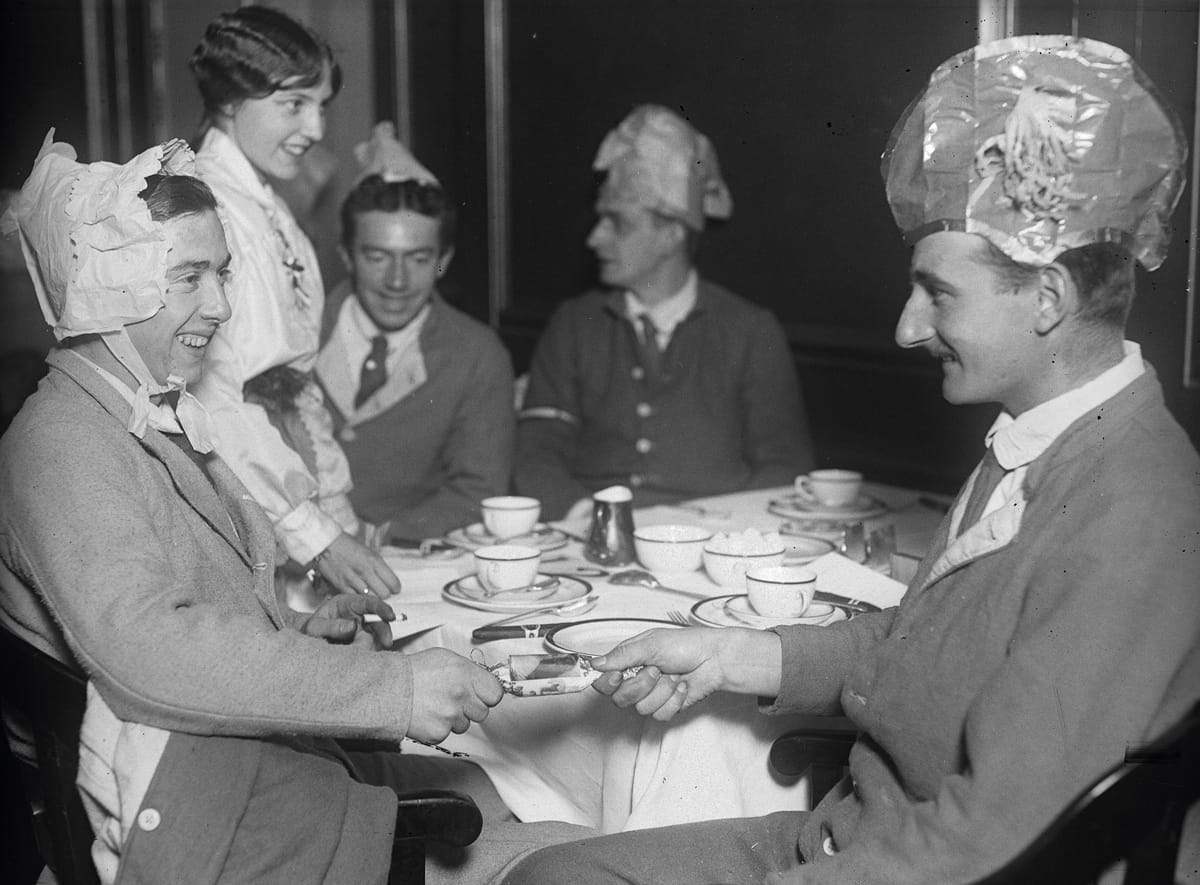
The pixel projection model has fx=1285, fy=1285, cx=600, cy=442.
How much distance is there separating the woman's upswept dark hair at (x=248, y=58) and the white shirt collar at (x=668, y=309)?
159 centimetres

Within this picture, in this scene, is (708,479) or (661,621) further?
(708,479)

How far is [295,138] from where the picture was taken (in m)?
2.74

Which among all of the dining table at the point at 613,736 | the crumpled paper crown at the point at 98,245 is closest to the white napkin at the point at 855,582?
the dining table at the point at 613,736

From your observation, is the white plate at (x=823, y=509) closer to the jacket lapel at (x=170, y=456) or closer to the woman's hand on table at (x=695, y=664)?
the woman's hand on table at (x=695, y=664)

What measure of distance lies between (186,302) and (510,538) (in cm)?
99

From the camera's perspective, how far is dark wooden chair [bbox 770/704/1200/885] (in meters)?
1.23

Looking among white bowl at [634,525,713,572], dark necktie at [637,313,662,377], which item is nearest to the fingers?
white bowl at [634,525,713,572]

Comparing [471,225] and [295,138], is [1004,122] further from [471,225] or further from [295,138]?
[471,225]

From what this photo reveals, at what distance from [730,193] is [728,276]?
28 centimetres

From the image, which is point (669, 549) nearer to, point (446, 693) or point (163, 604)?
point (446, 693)

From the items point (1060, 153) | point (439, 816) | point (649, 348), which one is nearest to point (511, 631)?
point (439, 816)

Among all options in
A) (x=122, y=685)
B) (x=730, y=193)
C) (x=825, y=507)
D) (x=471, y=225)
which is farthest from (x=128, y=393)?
(x=471, y=225)

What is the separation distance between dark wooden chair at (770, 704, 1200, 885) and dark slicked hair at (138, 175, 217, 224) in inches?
49.4

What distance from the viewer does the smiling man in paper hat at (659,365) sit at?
12.8 feet
